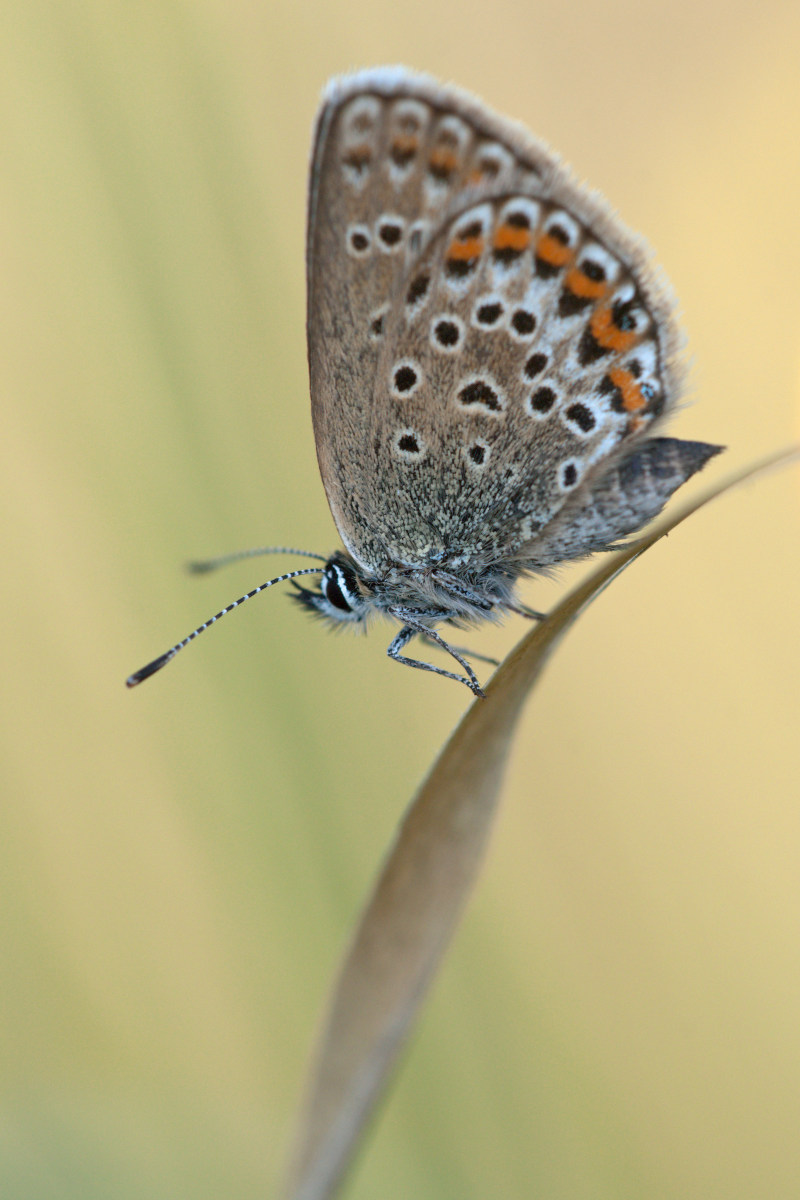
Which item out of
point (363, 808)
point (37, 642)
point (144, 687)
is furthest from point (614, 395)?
point (37, 642)

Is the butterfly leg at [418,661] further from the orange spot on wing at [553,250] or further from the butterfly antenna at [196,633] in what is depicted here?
the orange spot on wing at [553,250]

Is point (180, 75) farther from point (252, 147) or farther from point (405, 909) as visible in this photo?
point (405, 909)

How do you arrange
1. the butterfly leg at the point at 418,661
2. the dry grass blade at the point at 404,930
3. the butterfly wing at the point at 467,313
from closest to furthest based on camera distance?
the dry grass blade at the point at 404,930
the butterfly wing at the point at 467,313
the butterfly leg at the point at 418,661

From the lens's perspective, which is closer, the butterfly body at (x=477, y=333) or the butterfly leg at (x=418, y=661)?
the butterfly body at (x=477, y=333)

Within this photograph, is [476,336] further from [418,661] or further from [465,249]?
[418,661]

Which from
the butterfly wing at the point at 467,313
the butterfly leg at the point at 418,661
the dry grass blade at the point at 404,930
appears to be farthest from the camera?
the butterfly leg at the point at 418,661

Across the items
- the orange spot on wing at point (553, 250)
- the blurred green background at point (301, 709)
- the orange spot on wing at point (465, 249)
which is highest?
the orange spot on wing at point (465, 249)

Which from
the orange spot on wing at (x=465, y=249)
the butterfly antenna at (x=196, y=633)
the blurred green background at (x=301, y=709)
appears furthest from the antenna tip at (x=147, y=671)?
the orange spot on wing at (x=465, y=249)

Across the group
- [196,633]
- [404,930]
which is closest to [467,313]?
[196,633]
